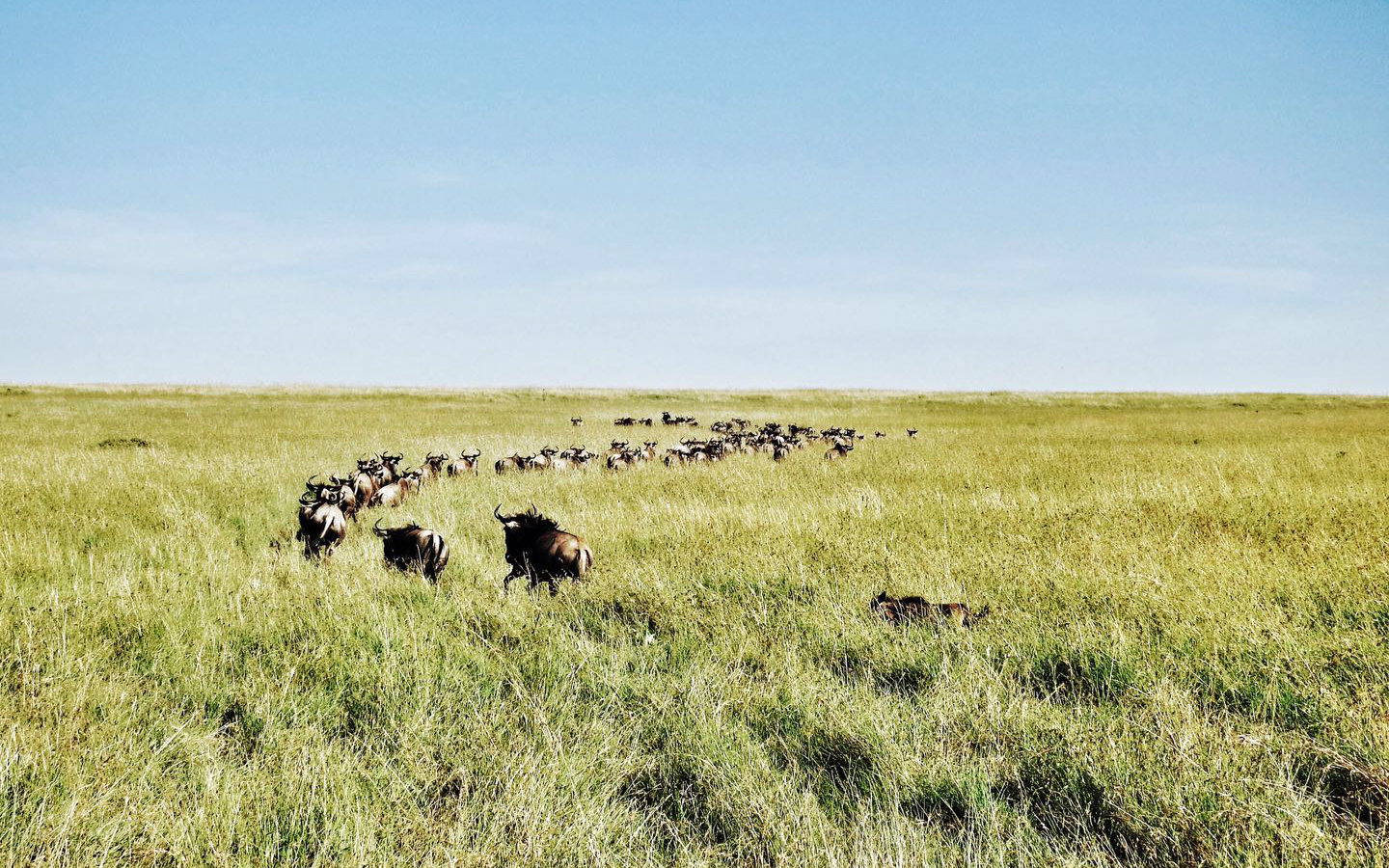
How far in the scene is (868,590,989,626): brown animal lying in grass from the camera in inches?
183

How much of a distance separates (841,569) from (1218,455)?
15.4 meters

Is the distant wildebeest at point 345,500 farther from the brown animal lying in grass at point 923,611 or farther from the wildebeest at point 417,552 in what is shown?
the brown animal lying in grass at point 923,611

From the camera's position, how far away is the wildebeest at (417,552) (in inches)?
239

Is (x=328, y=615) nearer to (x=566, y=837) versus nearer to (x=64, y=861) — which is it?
(x=64, y=861)

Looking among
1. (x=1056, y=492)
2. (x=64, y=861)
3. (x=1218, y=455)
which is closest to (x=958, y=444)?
(x=1218, y=455)

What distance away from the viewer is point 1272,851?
2.46 metres

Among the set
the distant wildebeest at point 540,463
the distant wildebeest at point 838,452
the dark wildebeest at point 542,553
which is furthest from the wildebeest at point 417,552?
the distant wildebeest at point 838,452

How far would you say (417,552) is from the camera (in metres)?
6.18

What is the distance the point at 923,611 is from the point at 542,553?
308 cm

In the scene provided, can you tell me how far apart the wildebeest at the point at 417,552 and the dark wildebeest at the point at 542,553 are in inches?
25.8

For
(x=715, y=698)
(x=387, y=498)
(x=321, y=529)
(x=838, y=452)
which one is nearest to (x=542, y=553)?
(x=715, y=698)

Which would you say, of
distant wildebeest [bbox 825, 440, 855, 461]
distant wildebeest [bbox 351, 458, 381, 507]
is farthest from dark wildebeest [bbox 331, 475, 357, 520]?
distant wildebeest [bbox 825, 440, 855, 461]

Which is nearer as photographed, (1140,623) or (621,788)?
(621,788)

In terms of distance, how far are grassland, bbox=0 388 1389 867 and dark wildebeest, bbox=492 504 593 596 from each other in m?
0.27
